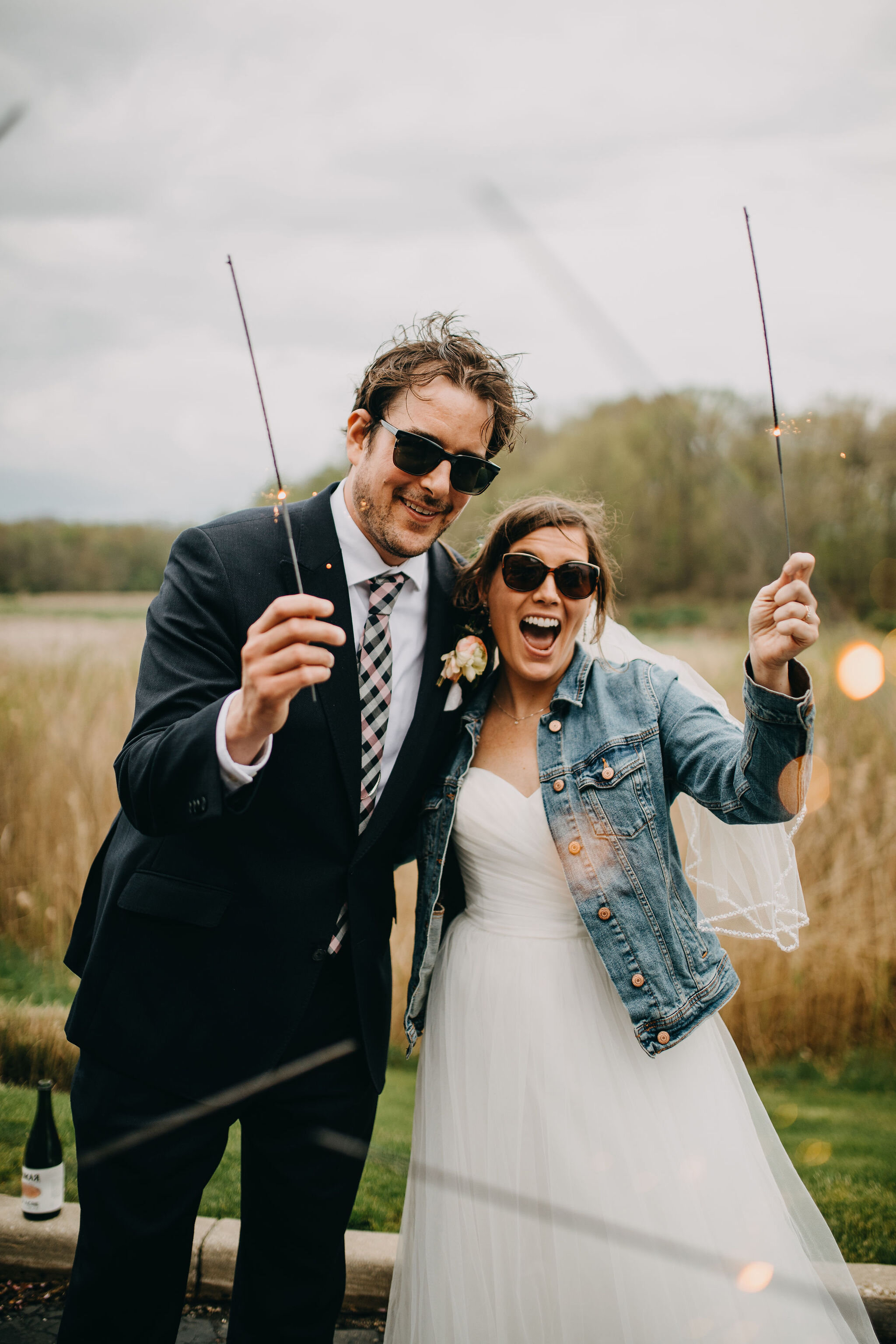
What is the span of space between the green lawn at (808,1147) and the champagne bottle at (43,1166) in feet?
1.29

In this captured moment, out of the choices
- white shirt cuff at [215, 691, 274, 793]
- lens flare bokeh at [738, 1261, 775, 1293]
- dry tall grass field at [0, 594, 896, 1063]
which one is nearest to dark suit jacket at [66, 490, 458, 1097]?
white shirt cuff at [215, 691, 274, 793]

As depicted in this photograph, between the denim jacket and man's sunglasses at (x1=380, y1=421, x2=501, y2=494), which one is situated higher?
man's sunglasses at (x1=380, y1=421, x2=501, y2=494)

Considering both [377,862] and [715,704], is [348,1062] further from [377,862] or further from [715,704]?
[715,704]

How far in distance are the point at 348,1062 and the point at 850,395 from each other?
20.3 ft

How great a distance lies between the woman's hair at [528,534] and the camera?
256cm

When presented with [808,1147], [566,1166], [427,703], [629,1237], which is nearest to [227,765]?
[427,703]

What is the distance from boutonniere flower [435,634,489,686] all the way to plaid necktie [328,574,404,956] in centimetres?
17

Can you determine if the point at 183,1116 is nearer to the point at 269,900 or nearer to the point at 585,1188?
the point at 269,900

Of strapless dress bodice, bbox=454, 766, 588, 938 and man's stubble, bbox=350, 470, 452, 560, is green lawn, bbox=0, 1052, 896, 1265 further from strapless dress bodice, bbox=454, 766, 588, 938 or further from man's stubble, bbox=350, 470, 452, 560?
man's stubble, bbox=350, 470, 452, 560

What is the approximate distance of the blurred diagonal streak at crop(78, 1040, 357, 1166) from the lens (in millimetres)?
2082

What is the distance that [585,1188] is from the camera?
2135mm

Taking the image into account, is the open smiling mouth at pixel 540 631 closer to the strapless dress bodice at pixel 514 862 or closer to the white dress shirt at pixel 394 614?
the white dress shirt at pixel 394 614

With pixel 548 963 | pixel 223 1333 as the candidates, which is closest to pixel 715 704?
pixel 548 963

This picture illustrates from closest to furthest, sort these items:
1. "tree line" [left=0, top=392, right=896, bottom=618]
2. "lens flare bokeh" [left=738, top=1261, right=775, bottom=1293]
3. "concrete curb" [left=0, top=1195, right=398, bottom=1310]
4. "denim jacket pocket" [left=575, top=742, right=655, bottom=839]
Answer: "lens flare bokeh" [left=738, top=1261, right=775, bottom=1293], "denim jacket pocket" [left=575, top=742, right=655, bottom=839], "concrete curb" [left=0, top=1195, right=398, bottom=1310], "tree line" [left=0, top=392, right=896, bottom=618]
